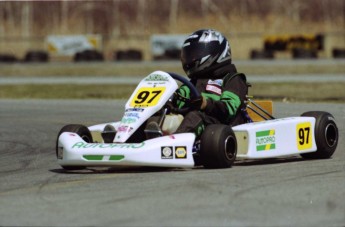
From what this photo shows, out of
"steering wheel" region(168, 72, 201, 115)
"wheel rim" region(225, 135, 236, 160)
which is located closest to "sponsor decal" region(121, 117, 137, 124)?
"steering wheel" region(168, 72, 201, 115)

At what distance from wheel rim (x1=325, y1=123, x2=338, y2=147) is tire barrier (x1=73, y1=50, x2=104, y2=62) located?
105ft

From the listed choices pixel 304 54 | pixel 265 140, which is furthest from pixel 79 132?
pixel 304 54

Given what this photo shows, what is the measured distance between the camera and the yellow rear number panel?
8.35 meters

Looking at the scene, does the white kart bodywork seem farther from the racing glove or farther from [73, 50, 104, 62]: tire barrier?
[73, 50, 104, 62]: tire barrier

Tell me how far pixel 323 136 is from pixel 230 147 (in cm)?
128

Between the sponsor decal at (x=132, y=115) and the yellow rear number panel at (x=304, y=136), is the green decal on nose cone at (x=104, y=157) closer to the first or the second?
the sponsor decal at (x=132, y=115)

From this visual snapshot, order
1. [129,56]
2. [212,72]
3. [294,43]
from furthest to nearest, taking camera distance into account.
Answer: [294,43] < [129,56] < [212,72]

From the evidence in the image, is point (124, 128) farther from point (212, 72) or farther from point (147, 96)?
point (212, 72)

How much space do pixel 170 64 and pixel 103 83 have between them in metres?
11.6

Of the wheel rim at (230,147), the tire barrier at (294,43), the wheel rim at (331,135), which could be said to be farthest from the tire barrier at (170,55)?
the wheel rim at (230,147)

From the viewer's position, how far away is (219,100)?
26.5 feet

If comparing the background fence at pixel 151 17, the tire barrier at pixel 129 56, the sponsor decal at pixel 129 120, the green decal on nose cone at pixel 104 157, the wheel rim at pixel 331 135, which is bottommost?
the tire barrier at pixel 129 56

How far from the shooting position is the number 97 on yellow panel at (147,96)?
7.74 m

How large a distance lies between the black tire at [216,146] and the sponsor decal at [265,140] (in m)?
0.45
